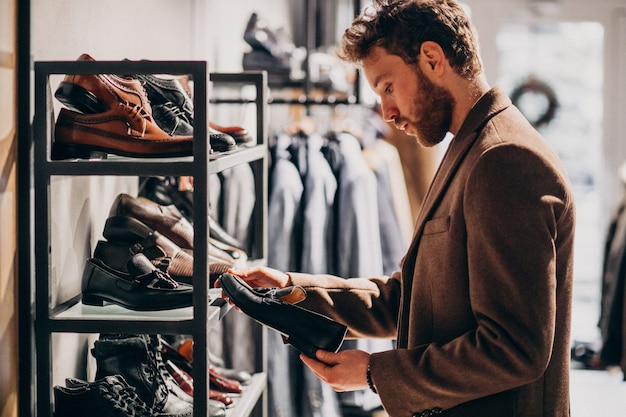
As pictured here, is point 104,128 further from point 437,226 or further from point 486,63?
point 486,63

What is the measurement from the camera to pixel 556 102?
5930 mm

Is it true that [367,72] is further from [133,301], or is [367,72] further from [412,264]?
[133,301]

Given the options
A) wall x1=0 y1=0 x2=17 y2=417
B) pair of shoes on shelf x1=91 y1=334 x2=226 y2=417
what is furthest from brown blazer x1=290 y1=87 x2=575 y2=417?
wall x1=0 y1=0 x2=17 y2=417

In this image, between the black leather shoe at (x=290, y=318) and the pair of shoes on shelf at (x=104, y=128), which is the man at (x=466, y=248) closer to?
the black leather shoe at (x=290, y=318)

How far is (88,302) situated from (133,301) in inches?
4.1

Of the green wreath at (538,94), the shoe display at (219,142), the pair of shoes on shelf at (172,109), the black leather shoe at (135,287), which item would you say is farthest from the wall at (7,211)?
the green wreath at (538,94)

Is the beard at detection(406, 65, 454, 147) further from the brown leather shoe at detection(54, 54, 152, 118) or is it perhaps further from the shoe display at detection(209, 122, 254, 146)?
the brown leather shoe at detection(54, 54, 152, 118)

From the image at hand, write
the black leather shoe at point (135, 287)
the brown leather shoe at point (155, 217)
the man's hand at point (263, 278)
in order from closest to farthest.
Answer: the black leather shoe at point (135, 287), the brown leather shoe at point (155, 217), the man's hand at point (263, 278)

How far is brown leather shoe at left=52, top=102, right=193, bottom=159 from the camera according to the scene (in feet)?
4.90

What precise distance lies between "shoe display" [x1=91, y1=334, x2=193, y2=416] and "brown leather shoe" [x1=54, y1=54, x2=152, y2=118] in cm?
47

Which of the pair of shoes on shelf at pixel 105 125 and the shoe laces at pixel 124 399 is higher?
the pair of shoes on shelf at pixel 105 125

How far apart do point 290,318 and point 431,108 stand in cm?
48

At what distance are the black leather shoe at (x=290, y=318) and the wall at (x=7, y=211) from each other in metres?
0.39

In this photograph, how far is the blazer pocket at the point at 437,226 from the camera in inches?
60.8
